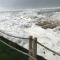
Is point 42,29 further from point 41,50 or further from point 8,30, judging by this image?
point 41,50

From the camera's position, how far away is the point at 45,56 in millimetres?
7301

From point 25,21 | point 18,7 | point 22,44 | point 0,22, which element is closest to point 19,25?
point 25,21

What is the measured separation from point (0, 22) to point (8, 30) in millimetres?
1910

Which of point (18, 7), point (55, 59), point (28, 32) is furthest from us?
point (18, 7)

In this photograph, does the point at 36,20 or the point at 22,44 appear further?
the point at 36,20

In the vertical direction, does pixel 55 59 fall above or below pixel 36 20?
below

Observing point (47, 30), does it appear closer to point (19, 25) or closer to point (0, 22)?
point (19, 25)

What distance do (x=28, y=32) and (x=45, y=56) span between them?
269 centimetres

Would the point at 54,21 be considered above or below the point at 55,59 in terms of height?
above

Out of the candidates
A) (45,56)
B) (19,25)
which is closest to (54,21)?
(19,25)

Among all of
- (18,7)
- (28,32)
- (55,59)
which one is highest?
(18,7)

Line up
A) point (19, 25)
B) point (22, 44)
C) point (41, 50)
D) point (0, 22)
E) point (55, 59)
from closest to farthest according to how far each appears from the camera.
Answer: point (55, 59) → point (41, 50) → point (22, 44) → point (19, 25) → point (0, 22)

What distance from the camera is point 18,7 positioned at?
53.1 ft

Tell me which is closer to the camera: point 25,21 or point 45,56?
point 45,56
